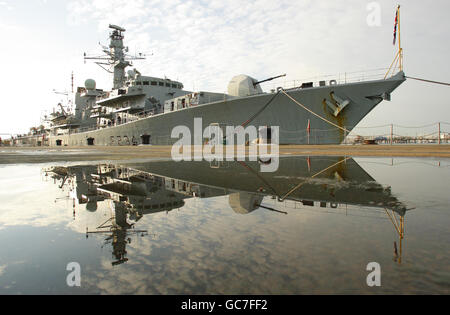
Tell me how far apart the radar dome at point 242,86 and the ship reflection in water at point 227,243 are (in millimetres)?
18705

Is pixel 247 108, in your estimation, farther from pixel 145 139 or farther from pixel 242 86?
pixel 145 139

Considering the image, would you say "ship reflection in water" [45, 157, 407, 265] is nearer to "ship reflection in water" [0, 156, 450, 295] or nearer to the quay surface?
"ship reflection in water" [0, 156, 450, 295]

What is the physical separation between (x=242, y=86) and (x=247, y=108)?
3.03 metres

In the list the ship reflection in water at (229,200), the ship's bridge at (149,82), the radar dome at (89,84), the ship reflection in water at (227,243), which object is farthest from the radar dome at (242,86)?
the radar dome at (89,84)

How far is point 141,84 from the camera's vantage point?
29.3 metres

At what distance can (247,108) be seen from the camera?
740 inches

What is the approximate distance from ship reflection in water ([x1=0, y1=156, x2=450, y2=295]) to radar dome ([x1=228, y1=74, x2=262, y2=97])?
1870cm

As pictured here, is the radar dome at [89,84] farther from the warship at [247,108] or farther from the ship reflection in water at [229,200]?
the ship reflection in water at [229,200]

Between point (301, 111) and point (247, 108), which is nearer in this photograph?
point (301, 111)

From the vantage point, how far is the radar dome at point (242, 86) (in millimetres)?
20875

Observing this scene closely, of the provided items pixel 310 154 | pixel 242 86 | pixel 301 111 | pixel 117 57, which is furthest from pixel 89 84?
pixel 310 154

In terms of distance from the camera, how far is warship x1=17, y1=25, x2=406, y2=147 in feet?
53.6

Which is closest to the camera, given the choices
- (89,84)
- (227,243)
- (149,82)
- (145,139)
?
(227,243)
